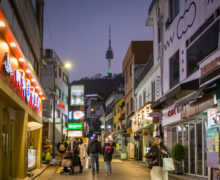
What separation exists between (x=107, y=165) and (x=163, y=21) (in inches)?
404

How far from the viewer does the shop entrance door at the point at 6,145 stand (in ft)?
46.3

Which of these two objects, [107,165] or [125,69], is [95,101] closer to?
[125,69]

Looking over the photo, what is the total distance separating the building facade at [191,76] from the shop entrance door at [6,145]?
273 inches

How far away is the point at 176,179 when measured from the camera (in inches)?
672

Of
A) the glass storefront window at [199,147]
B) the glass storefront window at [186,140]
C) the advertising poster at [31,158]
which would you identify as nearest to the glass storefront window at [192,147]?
the glass storefront window at [186,140]

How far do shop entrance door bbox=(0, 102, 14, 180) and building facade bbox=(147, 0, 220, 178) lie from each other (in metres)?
6.93

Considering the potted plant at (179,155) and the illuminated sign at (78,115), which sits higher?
the illuminated sign at (78,115)

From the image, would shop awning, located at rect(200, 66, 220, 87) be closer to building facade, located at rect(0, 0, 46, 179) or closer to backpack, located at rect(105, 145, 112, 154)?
building facade, located at rect(0, 0, 46, 179)

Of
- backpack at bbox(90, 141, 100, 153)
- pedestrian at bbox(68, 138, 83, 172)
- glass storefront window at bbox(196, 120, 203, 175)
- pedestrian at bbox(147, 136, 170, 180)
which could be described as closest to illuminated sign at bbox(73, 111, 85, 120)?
pedestrian at bbox(68, 138, 83, 172)

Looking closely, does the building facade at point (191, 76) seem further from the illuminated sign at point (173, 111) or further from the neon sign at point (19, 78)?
the neon sign at point (19, 78)

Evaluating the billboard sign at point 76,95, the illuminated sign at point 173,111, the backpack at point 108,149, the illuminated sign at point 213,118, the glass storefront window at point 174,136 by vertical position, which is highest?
the billboard sign at point 76,95

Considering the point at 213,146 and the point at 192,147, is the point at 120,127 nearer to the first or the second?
the point at 192,147

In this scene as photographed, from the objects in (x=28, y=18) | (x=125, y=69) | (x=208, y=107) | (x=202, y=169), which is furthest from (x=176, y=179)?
(x=125, y=69)

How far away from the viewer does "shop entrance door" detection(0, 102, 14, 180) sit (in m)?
14.1
